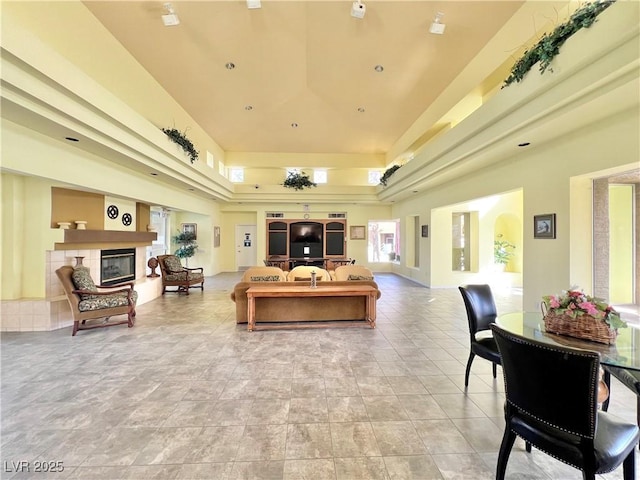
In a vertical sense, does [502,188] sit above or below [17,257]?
above

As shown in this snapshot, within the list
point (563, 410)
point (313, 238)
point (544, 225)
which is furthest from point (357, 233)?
point (563, 410)

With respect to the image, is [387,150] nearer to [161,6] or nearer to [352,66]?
[352,66]

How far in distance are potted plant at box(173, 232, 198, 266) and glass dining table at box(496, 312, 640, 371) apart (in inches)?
371

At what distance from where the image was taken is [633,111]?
282 centimetres

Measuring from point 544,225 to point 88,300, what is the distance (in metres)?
7.14

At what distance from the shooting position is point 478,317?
2879 mm

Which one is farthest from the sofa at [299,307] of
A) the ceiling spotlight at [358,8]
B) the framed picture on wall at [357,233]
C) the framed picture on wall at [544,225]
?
the framed picture on wall at [357,233]

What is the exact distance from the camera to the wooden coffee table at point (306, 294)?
4340 mm

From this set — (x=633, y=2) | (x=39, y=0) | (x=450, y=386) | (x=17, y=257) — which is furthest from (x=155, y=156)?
(x=633, y=2)

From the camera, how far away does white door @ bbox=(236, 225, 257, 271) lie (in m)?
11.6

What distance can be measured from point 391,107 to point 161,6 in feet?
17.8

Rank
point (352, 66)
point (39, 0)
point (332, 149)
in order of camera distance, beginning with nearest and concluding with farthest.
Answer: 1. point (39, 0)
2. point (352, 66)
3. point (332, 149)

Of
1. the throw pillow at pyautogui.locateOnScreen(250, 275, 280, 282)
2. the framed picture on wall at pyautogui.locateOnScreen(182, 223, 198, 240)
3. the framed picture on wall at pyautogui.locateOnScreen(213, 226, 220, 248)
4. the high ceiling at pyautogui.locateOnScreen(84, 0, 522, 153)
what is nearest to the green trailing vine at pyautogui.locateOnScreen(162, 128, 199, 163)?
the high ceiling at pyautogui.locateOnScreen(84, 0, 522, 153)

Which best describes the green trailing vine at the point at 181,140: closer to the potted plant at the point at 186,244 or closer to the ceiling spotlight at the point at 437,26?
the potted plant at the point at 186,244
